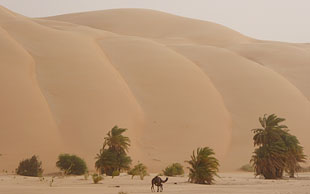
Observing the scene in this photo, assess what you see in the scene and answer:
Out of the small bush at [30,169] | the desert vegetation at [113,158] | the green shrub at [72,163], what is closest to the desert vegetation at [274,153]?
the desert vegetation at [113,158]

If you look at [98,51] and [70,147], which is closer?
[70,147]

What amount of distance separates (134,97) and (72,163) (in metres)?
12.2

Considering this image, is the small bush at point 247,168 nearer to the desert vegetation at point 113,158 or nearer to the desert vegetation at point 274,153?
the desert vegetation at point 274,153

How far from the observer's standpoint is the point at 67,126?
31.3 meters

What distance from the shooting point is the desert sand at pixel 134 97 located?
30797mm

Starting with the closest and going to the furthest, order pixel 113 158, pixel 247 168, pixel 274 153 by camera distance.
→ pixel 274 153 < pixel 113 158 < pixel 247 168

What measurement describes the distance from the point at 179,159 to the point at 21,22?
26046mm

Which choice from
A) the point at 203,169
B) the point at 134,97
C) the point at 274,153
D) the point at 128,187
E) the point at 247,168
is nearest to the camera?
the point at 128,187

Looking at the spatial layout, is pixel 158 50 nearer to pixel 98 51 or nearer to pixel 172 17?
pixel 98 51

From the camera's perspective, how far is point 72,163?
2608 centimetres

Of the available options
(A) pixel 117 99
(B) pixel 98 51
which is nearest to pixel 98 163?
(A) pixel 117 99

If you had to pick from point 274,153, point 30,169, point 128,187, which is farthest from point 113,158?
point 128,187

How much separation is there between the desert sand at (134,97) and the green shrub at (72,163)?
1690 millimetres

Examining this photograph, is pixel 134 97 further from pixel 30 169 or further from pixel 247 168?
pixel 30 169
